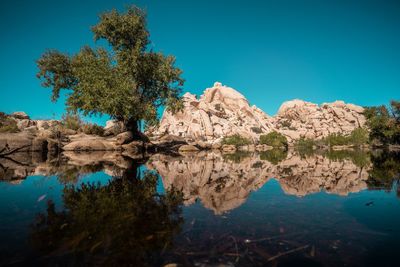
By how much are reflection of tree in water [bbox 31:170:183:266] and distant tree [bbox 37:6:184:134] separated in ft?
80.6

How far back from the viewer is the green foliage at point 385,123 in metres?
65.6

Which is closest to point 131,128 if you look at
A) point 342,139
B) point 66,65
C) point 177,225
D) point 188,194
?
point 66,65

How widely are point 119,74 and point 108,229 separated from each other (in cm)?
2938

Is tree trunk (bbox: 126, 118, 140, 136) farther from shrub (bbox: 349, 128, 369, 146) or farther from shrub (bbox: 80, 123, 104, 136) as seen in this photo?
shrub (bbox: 349, 128, 369, 146)

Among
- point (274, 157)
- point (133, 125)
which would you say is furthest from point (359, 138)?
point (133, 125)

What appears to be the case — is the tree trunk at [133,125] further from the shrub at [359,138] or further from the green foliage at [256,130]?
the green foliage at [256,130]

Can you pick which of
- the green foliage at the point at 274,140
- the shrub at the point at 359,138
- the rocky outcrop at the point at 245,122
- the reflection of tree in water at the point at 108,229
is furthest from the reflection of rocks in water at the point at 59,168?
the shrub at the point at 359,138

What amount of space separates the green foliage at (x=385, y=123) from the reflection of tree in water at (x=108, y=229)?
81.3m

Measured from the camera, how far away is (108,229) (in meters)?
3.45

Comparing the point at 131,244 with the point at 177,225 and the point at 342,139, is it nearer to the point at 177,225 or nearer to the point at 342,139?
the point at 177,225

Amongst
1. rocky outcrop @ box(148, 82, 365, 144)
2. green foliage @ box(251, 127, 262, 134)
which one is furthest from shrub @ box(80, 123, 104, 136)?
green foliage @ box(251, 127, 262, 134)

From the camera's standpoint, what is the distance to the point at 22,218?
4.22 m

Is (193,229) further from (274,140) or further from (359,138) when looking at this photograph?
(359,138)

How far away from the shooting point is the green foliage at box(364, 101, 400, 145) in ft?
215
